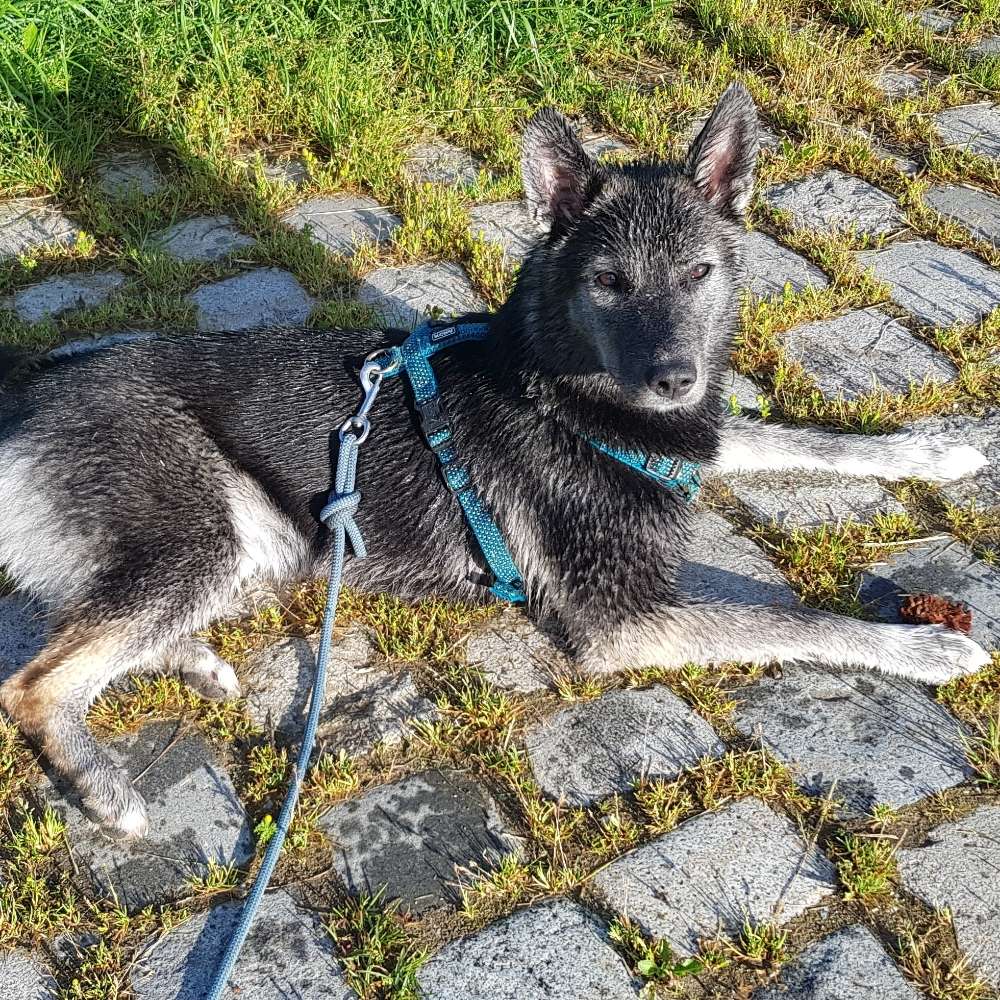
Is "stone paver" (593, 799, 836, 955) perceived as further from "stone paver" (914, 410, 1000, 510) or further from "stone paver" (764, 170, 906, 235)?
"stone paver" (764, 170, 906, 235)

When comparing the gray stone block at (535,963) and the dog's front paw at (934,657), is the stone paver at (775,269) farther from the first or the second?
the gray stone block at (535,963)

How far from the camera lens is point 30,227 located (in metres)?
4.89

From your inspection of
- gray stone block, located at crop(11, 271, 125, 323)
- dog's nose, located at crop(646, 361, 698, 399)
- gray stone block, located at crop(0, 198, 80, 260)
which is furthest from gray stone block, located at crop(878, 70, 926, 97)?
gray stone block, located at crop(0, 198, 80, 260)

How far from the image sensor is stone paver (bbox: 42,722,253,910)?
8.66ft

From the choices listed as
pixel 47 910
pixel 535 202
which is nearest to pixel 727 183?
pixel 535 202

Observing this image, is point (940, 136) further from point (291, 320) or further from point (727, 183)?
point (291, 320)

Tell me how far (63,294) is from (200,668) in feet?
7.40

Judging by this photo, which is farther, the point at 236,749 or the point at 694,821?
the point at 236,749

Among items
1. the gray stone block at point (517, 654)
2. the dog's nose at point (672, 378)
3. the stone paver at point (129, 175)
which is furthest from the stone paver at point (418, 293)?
the dog's nose at point (672, 378)

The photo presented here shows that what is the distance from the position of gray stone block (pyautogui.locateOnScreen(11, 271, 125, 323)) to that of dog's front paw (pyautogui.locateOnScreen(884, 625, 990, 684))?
3548mm

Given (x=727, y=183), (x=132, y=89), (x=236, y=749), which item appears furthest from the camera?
(x=132, y=89)

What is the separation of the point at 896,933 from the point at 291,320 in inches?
130

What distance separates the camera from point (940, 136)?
5484 mm

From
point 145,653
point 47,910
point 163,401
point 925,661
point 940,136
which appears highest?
point 940,136
